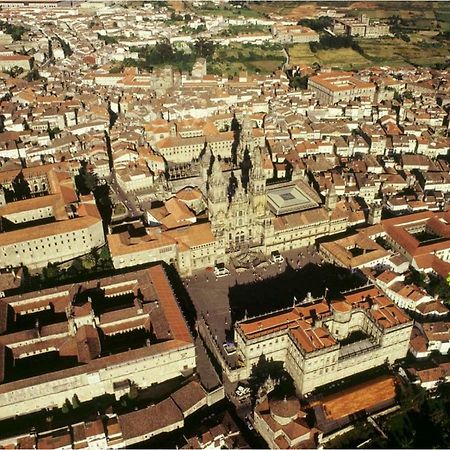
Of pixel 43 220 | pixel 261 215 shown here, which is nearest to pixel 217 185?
pixel 261 215

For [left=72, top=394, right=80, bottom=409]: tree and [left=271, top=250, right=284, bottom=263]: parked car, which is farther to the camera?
[left=271, top=250, right=284, bottom=263]: parked car

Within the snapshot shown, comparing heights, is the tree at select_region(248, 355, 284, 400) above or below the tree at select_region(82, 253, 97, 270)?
below

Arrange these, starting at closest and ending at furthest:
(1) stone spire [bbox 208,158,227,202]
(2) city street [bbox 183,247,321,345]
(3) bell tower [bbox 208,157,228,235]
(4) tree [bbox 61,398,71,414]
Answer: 1. (4) tree [bbox 61,398,71,414]
2. (2) city street [bbox 183,247,321,345]
3. (1) stone spire [bbox 208,158,227,202]
4. (3) bell tower [bbox 208,157,228,235]

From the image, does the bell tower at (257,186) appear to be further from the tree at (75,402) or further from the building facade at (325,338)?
the tree at (75,402)

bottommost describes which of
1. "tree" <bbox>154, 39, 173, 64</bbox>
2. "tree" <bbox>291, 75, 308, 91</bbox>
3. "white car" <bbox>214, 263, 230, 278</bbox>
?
"white car" <bbox>214, 263, 230, 278</bbox>

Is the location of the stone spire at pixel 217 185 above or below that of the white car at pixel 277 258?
above

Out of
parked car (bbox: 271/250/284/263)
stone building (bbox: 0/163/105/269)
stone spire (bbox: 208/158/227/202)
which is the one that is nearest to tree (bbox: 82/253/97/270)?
stone building (bbox: 0/163/105/269)

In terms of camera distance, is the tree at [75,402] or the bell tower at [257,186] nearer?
the tree at [75,402]

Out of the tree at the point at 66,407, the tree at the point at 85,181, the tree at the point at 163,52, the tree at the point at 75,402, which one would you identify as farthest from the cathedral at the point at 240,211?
the tree at the point at 163,52

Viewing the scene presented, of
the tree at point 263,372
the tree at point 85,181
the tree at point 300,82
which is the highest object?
the tree at point 300,82

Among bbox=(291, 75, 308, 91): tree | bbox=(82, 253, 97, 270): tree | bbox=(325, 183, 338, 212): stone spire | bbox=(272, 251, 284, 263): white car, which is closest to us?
bbox=(82, 253, 97, 270): tree

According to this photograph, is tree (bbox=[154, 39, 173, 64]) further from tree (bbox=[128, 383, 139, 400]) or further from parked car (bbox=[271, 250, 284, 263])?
tree (bbox=[128, 383, 139, 400])

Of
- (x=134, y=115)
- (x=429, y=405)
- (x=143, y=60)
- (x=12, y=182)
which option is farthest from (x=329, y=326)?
(x=143, y=60)

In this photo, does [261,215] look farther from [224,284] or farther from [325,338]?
[325,338]
